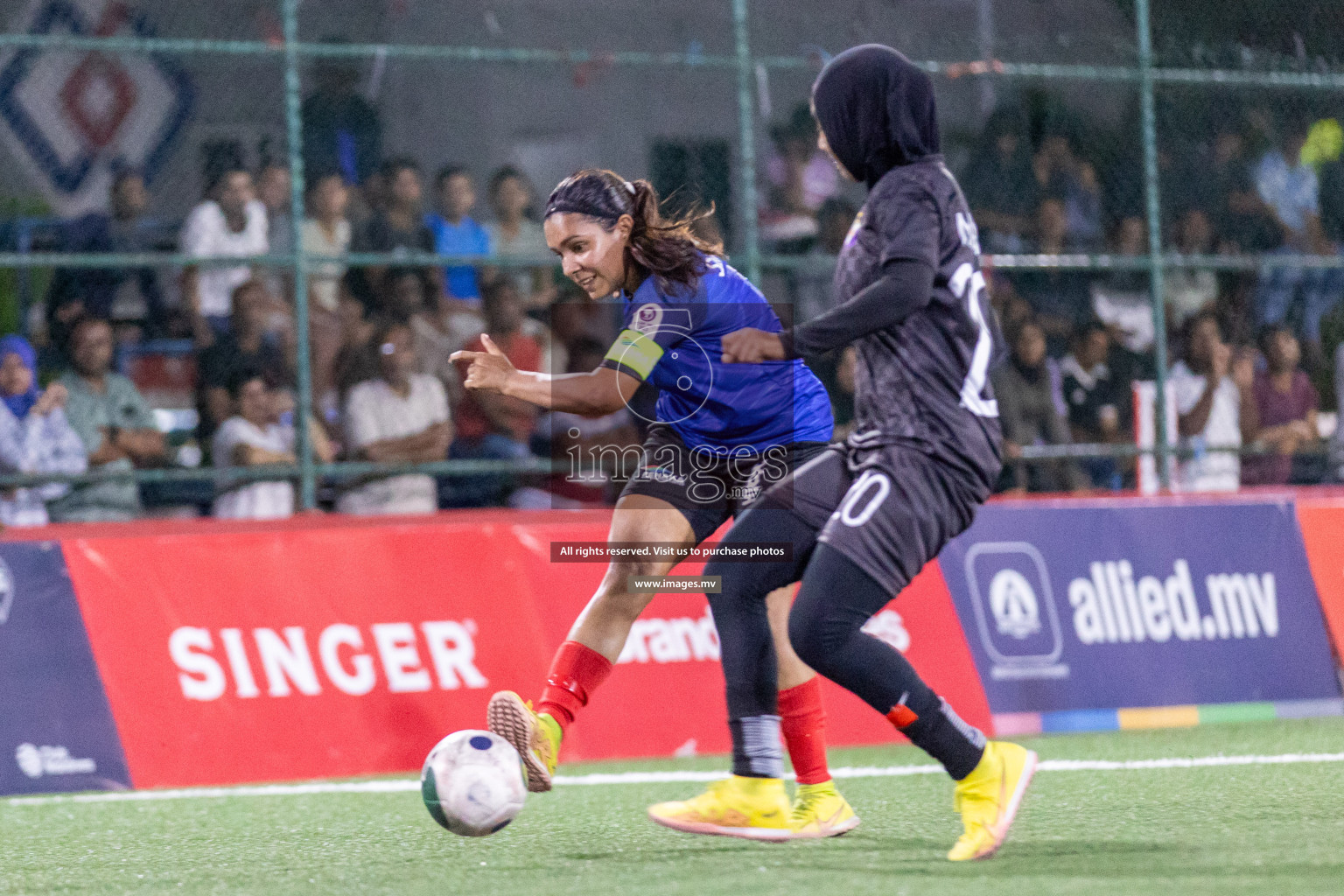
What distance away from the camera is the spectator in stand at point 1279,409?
1003 centimetres

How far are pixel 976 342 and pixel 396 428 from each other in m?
5.19

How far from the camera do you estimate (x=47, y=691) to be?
6.54m

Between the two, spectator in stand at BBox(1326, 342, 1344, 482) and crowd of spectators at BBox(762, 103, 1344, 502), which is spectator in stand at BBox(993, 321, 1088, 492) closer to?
crowd of spectators at BBox(762, 103, 1344, 502)

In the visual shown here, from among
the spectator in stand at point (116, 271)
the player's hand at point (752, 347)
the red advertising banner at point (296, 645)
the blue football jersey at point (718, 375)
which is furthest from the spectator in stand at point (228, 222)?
the player's hand at point (752, 347)

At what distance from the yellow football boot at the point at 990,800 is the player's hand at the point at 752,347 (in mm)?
1164

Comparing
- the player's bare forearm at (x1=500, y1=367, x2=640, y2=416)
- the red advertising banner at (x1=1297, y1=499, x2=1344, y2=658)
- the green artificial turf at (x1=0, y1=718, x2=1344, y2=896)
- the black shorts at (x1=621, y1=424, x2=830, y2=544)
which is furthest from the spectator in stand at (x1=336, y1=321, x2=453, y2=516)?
the red advertising banner at (x1=1297, y1=499, x2=1344, y2=658)

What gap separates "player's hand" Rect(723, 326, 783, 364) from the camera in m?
3.97

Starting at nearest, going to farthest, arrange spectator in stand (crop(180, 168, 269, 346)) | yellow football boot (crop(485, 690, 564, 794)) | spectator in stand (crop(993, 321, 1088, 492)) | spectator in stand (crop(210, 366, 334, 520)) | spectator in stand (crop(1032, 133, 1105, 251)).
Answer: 1. yellow football boot (crop(485, 690, 564, 794))
2. spectator in stand (crop(210, 366, 334, 520))
3. spectator in stand (crop(180, 168, 269, 346))
4. spectator in stand (crop(993, 321, 1088, 492))
5. spectator in stand (crop(1032, 133, 1105, 251))

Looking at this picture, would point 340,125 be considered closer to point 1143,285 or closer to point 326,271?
point 326,271

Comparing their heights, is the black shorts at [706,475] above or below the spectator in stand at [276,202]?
below

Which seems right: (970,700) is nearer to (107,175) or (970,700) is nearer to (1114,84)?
(1114,84)

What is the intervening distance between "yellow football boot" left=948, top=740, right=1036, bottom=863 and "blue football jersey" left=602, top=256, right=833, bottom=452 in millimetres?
1207

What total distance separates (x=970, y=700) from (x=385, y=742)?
261 cm

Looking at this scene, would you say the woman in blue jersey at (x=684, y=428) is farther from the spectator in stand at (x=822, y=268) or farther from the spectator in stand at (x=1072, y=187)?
the spectator in stand at (x=1072, y=187)
